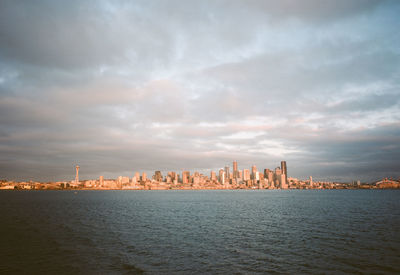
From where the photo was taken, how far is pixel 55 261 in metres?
28.1

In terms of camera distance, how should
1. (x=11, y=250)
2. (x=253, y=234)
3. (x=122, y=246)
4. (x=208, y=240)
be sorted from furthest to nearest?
(x=253, y=234)
(x=208, y=240)
(x=122, y=246)
(x=11, y=250)

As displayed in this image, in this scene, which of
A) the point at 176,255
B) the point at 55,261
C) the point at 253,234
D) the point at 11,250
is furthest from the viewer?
the point at 253,234

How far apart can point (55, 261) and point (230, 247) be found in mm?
22529

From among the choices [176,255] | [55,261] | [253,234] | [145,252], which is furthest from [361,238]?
[55,261]

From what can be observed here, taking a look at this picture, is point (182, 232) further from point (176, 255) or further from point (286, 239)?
point (286, 239)

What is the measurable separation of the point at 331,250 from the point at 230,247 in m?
13.9

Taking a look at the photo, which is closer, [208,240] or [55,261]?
[55,261]

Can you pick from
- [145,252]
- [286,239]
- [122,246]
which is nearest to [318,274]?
[286,239]

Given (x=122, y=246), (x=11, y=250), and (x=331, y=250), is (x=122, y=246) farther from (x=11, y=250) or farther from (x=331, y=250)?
(x=331, y=250)

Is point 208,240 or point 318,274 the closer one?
point 318,274

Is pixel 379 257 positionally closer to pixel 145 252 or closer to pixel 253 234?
pixel 253 234

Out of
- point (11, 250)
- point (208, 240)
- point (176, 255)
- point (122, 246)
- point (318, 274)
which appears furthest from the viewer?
point (208, 240)

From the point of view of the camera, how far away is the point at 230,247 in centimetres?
3381

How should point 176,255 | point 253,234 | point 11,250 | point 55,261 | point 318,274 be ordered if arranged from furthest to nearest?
point 253,234 < point 11,250 < point 176,255 < point 55,261 < point 318,274
